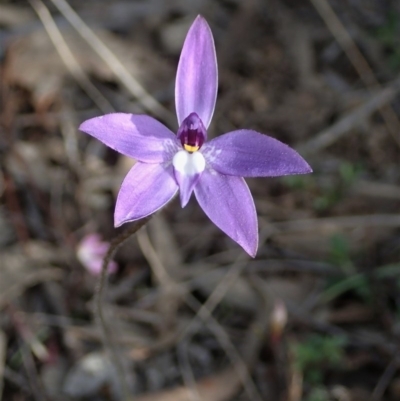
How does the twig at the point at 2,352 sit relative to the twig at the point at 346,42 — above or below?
below

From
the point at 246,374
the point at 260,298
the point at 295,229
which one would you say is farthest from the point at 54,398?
the point at 295,229

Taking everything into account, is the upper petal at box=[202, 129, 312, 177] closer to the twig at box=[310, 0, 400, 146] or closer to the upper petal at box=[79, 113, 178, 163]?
the upper petal at box=[79, 113, 178, 163]

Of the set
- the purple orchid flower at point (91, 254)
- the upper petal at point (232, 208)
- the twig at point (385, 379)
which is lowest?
the twig at point (385, 379)

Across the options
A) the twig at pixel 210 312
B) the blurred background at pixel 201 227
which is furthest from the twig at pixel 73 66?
the twig at pixel 210 312

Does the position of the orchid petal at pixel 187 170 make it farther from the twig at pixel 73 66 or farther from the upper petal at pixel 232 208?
the twig at pixel 73 66

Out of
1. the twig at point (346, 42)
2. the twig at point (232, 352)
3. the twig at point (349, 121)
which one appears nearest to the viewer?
the twig at point (232, 352)

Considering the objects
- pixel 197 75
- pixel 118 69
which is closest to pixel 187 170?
pixel 197 75

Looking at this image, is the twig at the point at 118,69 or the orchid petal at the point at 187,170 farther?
the twig at the point at 118,69

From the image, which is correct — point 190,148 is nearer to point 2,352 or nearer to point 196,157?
point 196,157

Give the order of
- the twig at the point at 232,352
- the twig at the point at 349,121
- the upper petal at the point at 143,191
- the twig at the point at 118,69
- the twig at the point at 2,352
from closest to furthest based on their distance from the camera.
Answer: the upper petal at the point at 143,191 → the twig at the point at 2,352 → the twig at the point at 232,352 → the twig at the point at 118,69 → the twig at the point at 349,121
